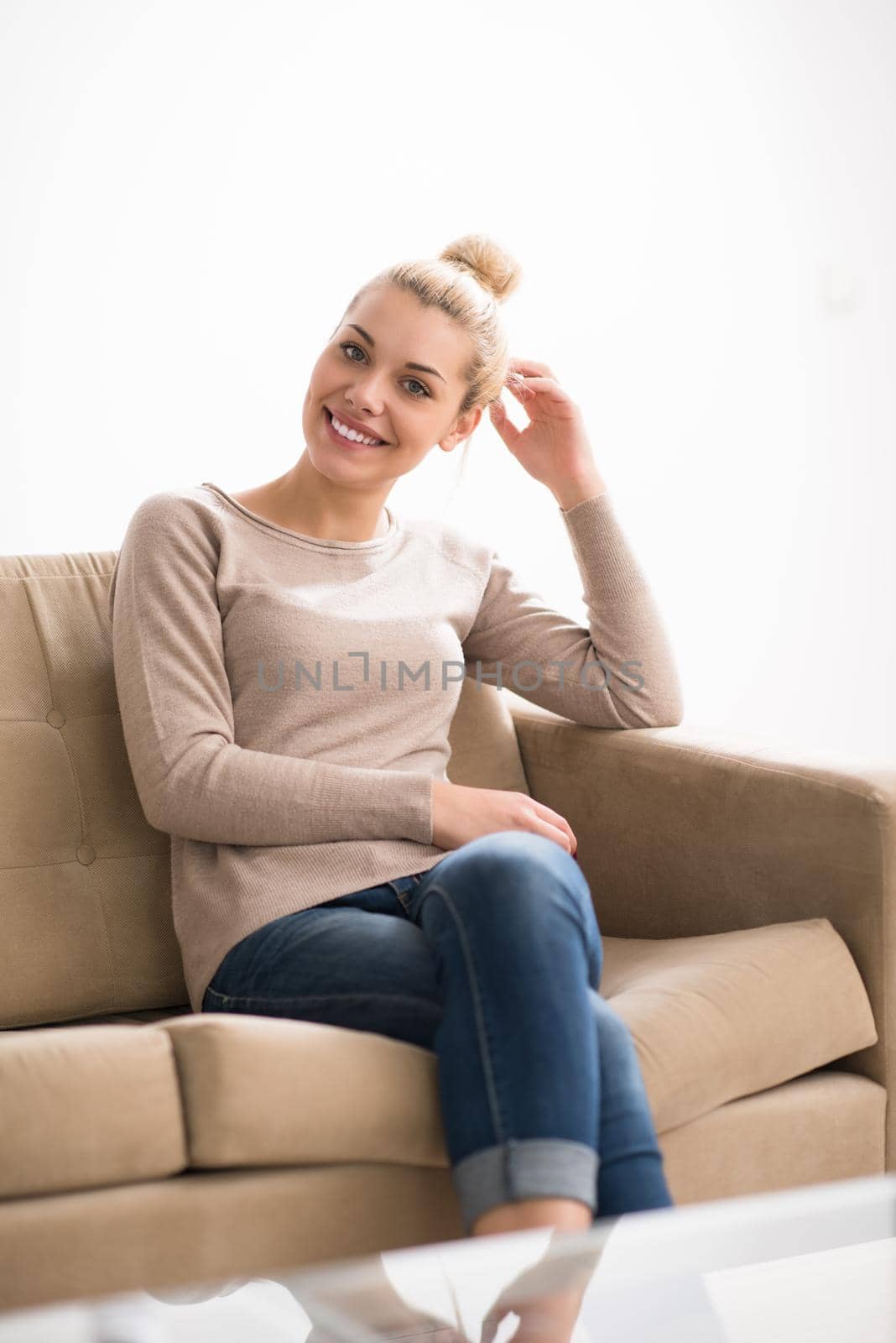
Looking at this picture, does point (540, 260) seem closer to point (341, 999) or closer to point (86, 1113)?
point (341, 999)

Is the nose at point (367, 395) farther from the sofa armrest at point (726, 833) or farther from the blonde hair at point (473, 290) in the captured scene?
the sofa armrest at point (726, 833)

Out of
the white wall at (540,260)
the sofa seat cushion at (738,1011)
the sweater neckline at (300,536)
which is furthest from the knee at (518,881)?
the white wall at (540,260)

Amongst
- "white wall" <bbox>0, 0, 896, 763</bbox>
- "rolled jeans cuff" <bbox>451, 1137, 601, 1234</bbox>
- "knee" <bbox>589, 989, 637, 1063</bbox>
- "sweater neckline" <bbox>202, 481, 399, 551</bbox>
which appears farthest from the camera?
"white wall" <bbox>0, 0, 896, 763</bbox>

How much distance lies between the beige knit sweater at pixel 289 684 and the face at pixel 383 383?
0.36 ft

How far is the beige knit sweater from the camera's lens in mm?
1430

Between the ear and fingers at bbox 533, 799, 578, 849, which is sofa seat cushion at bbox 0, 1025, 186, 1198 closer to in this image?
fingers at bbox 533, 799, 578, 849

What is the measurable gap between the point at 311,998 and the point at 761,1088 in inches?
18.6

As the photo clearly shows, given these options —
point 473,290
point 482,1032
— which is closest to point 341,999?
point 482,1032

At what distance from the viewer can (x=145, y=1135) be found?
115 cm

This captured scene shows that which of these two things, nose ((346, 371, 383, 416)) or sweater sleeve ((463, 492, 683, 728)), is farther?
sweater sleeve ((463, 492, 683, 728))

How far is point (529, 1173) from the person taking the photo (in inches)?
43.4

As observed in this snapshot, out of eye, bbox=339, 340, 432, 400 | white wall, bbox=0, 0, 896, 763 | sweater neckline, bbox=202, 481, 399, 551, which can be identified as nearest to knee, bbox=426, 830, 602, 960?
sweater neckline, bbox=202, 481, 399, 551

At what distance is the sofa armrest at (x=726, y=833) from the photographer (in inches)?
59.5

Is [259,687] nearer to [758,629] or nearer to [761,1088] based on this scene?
[761,1088]
